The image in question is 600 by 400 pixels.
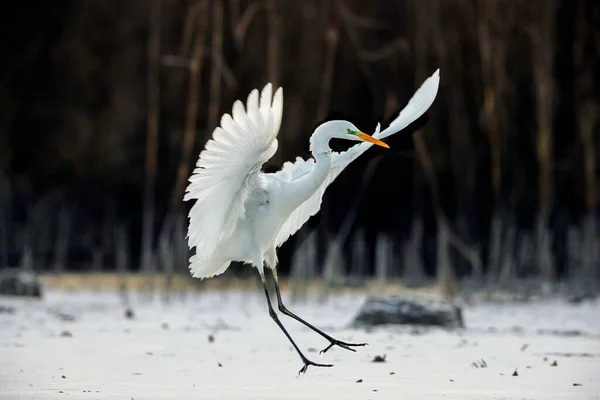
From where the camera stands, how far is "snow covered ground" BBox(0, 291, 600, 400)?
5473 millimetres

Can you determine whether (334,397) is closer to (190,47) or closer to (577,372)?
(577,372)

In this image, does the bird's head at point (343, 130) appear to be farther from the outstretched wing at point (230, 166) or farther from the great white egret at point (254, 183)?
the outstretched wing at point (230, 166)

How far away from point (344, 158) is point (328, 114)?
7008 mm

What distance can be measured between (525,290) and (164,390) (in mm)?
7182

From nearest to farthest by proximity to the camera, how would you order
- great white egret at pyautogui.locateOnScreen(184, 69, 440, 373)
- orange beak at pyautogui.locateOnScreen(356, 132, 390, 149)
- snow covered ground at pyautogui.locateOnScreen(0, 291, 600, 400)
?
1. snow covered ground at pyautogui.locateOnScreen(0, 291, 600, 400)
2. great white egret at pyautogui.locateOnScreen(184, 69, 440, 373)
3. orange beak at pyautogui.locateOnScreen(356, 132, 390, 149)

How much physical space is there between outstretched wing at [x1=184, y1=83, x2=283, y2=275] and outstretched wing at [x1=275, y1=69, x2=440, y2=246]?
583 mm

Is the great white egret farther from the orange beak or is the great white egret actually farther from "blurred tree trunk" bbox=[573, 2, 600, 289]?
"blurred tree trunk" bbox=[573, 2, 600, 289]

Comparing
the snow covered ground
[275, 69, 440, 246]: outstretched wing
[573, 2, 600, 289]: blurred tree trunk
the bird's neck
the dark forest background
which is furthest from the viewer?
the dark forest background

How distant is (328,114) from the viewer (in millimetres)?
13781

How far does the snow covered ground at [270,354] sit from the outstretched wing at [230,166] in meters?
0.82

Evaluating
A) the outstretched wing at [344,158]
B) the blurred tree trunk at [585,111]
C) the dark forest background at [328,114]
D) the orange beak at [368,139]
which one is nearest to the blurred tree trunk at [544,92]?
the dark forest background at [328,114]

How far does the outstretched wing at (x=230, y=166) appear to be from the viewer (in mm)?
5660

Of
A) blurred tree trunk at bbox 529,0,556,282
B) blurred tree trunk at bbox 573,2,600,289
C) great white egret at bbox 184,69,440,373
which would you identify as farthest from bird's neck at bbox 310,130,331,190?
blurred tree trunk at bbox 573,2,600,289

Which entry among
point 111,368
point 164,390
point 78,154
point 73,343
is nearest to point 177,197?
point 78,154
